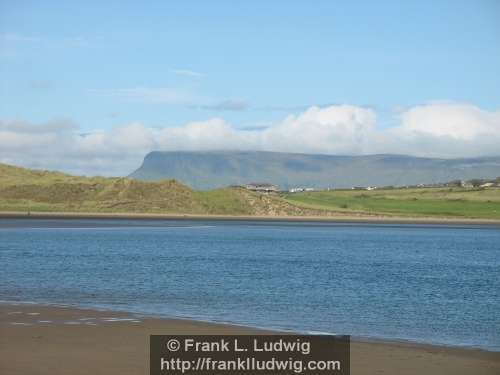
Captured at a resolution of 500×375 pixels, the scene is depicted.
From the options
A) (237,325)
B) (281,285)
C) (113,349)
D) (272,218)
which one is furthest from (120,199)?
(113,349)

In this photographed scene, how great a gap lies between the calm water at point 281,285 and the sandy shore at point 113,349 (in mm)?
2791

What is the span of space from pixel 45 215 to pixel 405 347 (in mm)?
146197

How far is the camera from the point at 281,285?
4481 centimetres

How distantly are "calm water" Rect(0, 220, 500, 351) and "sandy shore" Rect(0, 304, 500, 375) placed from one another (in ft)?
9.16

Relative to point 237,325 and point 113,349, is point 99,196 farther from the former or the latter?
point 113,349

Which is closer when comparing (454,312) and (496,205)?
(454,312)

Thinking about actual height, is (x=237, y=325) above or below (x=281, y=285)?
above

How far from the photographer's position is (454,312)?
3512 centimetres

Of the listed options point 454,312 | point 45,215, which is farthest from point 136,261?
point 45,215

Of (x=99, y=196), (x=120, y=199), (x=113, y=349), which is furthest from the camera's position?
(x=99, y=196)

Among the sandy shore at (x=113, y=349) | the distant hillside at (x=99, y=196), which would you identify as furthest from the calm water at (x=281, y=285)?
the distant hillside at (x=99, y=196)

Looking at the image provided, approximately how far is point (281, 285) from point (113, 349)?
2312cm

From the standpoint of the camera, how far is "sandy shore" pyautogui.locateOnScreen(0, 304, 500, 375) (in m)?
20.0

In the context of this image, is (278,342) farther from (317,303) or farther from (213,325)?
(317,303)
